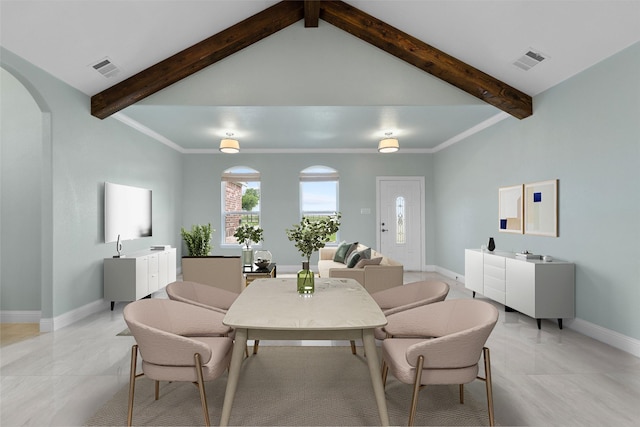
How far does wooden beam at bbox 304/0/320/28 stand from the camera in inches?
167

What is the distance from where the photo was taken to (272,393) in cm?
264

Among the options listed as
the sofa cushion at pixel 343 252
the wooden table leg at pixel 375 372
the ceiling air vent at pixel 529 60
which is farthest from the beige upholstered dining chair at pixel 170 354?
the sofa cushion at pixel 343 252

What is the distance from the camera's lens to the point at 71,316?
14.6ft

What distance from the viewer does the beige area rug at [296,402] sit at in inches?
91.0

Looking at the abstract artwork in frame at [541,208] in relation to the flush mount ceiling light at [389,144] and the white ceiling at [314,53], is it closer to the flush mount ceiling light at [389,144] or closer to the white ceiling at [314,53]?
the white ceiling at [314,53]

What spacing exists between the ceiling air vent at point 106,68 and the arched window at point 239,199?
4.31 m

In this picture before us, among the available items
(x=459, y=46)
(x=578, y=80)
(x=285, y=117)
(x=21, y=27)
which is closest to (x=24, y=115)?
(x=21, y=27)

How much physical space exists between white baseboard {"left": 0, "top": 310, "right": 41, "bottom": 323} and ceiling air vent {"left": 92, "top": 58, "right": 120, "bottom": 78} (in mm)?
2902

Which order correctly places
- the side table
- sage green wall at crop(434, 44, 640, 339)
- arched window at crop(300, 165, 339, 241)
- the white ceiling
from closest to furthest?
the white ceiling
sage green wall at crop(434, 44, 640, 339)
the side table
arched window at crop(300, 165, 339, 241)

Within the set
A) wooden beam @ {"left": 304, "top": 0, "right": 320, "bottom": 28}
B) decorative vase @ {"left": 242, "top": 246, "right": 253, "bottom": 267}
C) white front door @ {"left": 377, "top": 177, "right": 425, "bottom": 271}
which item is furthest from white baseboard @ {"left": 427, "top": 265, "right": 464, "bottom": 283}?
wooden beam @ {"left": 304, "top": 0, "right": 320, "bottom": 28}

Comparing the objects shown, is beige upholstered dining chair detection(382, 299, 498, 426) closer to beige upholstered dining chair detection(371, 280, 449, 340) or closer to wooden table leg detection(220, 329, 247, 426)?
beige upholstered dining chair detection(371, 280, 449, 340)

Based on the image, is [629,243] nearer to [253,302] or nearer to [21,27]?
[253,302]

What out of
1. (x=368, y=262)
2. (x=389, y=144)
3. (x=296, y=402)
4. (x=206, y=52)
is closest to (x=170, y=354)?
(x=296, y=402)

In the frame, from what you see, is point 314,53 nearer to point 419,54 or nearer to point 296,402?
point 419,54
